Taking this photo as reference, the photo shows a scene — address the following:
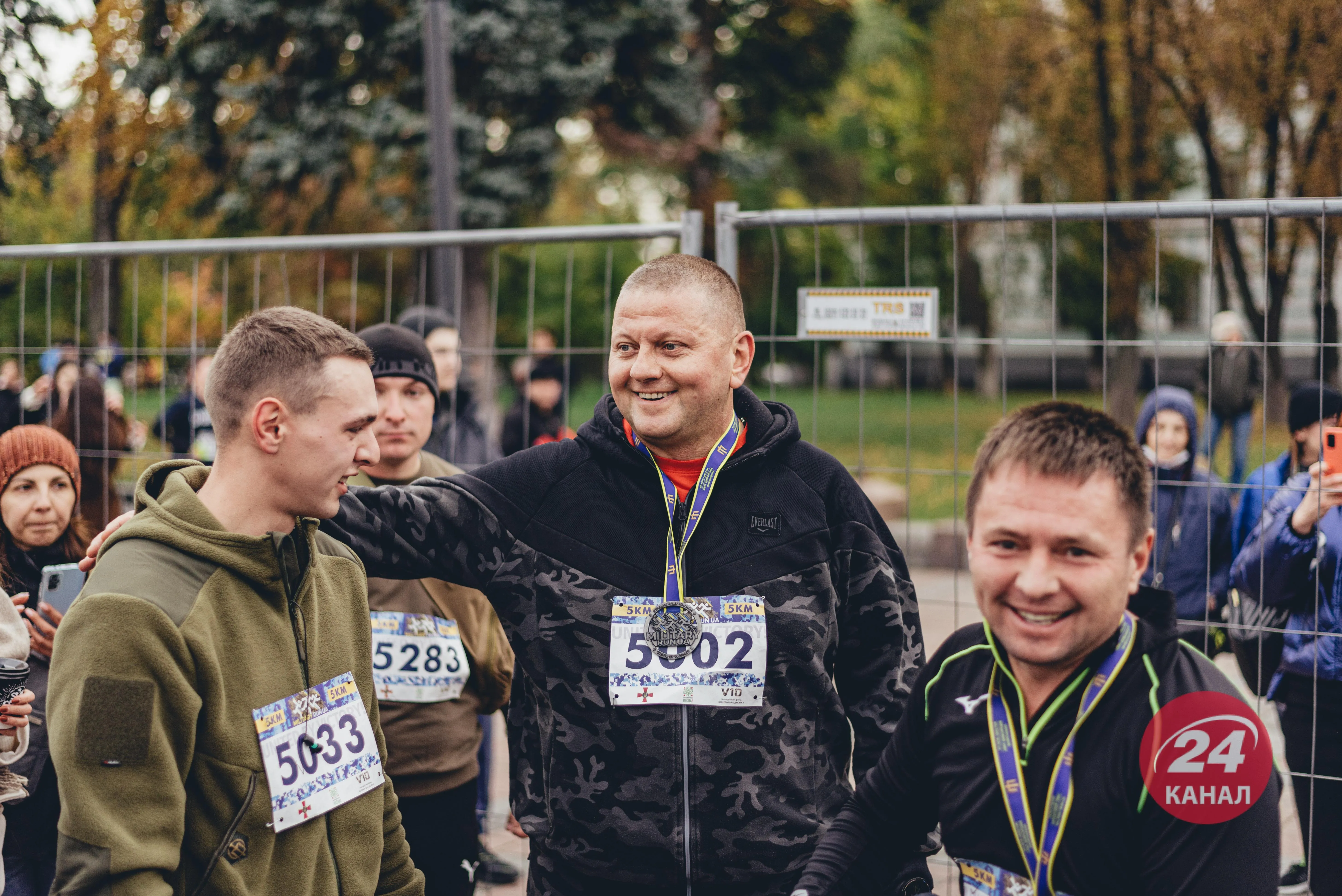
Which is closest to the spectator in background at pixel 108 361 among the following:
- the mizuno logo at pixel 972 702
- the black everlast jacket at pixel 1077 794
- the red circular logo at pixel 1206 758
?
the black everlast jacket at pixel 1077 794

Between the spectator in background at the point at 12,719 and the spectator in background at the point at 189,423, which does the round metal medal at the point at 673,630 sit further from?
the spectator in background at the point at 189,423

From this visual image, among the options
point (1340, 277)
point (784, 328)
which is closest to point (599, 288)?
point (784, 328)

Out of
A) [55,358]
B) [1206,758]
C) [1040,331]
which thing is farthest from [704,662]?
[1040,331]

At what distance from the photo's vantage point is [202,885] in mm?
2105

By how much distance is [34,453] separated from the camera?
3.76 metres

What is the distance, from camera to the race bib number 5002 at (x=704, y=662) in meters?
2.72

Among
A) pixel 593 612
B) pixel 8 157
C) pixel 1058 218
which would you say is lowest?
pixel 593 612

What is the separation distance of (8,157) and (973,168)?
17.6 metres

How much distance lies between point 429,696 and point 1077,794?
2.28 meters

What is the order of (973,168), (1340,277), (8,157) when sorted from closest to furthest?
(8,157)
(1340,277)
(973,168)

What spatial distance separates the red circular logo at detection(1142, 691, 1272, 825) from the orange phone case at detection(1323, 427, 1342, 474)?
228 cm

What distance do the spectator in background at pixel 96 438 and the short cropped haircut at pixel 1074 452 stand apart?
3.92 m

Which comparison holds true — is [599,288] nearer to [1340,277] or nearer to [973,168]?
[973,168]

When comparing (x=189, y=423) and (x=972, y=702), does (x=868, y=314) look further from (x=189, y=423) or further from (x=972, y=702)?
(x=189, y=423)
